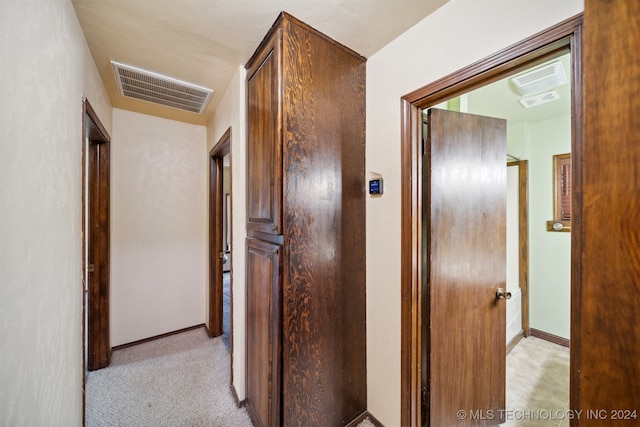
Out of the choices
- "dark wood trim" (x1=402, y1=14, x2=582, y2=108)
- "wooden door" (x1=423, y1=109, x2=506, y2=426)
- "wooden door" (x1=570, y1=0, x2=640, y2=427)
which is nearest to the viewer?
"wooden door" (x1=570, y1=0, x2=640, y2=427)

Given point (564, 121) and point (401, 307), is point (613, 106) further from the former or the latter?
point (564, 121)

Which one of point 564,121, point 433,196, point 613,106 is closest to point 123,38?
point 433,196

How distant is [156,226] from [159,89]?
1.45 metres

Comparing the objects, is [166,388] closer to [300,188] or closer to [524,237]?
[300,188]

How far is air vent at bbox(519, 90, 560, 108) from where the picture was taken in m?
2.17

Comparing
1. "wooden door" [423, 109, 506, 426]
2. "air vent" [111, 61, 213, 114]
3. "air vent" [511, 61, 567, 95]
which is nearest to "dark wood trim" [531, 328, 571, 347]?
"wooden door" [423, 109, 506, 426]

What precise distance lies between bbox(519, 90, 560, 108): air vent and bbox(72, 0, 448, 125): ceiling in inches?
66.0

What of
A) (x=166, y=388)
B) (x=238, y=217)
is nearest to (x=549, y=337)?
(x=238, y=217)

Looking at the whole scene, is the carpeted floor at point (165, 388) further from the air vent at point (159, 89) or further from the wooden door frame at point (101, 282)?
the air vent at point (159, 89)

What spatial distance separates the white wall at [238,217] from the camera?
177cm

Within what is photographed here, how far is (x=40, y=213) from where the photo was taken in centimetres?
91

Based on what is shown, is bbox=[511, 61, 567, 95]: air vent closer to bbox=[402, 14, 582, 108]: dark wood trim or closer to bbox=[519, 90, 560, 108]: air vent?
bbox=[519, 90, 560, 108]: air vent

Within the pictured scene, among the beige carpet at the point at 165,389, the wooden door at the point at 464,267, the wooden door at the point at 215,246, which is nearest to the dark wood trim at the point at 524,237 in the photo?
the wooden door at the point at 464,267

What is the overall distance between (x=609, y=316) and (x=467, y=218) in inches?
39.4
